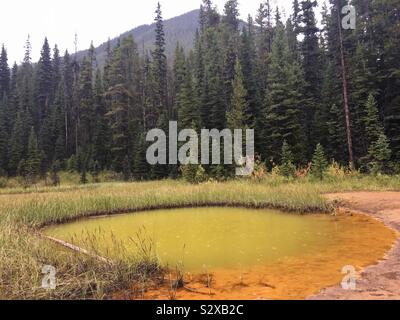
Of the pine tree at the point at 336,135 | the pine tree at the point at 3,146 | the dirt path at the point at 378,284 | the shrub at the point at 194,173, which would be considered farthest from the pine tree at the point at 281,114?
the pine tree at the point at 3,146

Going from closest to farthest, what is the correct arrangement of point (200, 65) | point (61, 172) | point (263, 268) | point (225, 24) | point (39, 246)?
1. point (263, 268)
2. point (39, 246)
3. point (61, 172)
4. point (200, 65)
5. point (225, 24)

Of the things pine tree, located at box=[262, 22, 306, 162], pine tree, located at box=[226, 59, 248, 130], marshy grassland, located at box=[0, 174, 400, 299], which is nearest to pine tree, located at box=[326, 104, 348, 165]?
pine tree, located at box=[262, 22, 306, 162]

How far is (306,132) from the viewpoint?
35.2 meters

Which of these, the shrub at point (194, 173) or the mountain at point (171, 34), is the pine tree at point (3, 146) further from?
the mountain at point (171, 34)

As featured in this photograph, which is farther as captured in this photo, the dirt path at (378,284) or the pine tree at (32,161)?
the pine tree at (32,161)

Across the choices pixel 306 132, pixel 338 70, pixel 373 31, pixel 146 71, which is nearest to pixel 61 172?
pixel 146 71

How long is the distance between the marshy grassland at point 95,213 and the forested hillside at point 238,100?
20.9ft

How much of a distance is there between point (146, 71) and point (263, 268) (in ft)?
171

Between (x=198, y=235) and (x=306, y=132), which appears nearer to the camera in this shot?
(x=198, y=235)

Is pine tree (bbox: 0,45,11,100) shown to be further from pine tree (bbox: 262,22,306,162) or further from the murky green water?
the murky green water

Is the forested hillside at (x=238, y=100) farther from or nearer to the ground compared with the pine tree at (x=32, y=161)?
farther from the ground

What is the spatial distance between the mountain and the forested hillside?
199 ft

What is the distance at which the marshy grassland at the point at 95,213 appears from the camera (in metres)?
5.49
